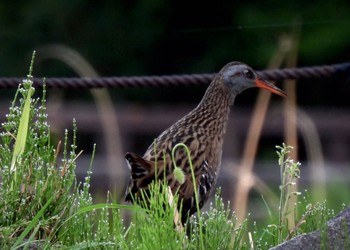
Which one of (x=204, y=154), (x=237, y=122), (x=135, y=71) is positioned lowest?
(x=204, y=154)

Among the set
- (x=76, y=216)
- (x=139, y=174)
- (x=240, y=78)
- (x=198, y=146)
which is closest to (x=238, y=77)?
(x=240, y=78)

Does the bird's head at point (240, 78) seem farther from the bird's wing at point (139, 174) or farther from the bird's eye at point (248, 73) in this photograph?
the bird's wing at point (139, 174)

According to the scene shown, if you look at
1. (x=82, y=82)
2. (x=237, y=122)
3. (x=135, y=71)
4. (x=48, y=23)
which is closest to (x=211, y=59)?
(x=135, y=71)

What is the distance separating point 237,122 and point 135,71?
3630mm

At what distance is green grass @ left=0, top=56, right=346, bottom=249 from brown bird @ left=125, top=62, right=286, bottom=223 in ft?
1.79

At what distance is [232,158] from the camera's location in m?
11.6

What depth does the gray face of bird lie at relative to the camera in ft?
18.5

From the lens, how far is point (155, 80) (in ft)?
18.4

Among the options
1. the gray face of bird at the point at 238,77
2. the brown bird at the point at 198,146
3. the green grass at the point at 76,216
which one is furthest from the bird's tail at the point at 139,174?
the gray face of bird at the point at 238,77

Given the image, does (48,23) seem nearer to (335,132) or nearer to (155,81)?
(335,132)

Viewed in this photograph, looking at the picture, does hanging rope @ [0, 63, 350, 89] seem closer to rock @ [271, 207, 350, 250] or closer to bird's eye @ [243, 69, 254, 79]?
bird's eye @ [243, 69, 254, 79]

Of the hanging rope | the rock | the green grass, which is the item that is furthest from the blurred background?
the rock

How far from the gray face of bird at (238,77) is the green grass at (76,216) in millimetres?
1868

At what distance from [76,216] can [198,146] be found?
1.30m
